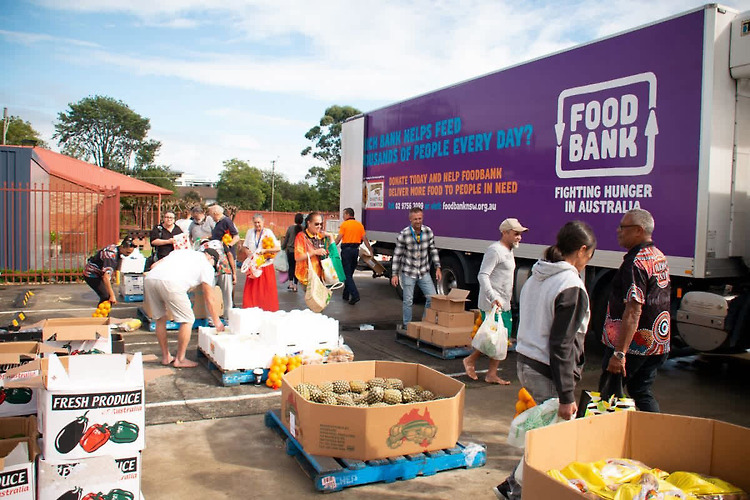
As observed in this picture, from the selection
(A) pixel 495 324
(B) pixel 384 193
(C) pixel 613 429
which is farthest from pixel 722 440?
(B) pixel 384 193

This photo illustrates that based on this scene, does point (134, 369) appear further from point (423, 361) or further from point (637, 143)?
point (637, 143)

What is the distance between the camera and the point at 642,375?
13.5 feet

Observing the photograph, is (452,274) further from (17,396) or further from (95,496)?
(95,496)

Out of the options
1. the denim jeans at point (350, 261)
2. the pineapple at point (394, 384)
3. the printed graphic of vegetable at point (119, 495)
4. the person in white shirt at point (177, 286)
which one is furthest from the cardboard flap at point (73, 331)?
the denim jeans at point (350, 261)

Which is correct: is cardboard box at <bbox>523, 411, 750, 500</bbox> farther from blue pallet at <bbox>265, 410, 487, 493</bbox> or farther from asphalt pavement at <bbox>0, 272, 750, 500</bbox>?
blue pallet at <bbox>265, 410, 487, 493</bbox>

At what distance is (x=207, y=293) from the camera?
22.4 feet

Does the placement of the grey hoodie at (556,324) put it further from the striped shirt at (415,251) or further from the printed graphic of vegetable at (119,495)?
the striped shirt at (415,251)

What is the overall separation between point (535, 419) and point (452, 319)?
4.30 meters

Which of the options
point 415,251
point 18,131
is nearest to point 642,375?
point 415,251

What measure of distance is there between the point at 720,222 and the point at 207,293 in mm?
5521

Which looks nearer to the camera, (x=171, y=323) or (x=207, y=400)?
(x=207, y=400)

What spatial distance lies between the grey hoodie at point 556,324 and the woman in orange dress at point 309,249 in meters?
4.89

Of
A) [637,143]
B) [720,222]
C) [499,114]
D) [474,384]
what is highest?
[499,114]

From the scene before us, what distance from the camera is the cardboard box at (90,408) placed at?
303cm
